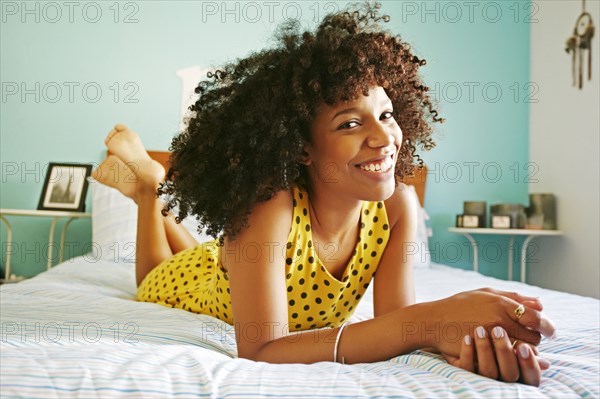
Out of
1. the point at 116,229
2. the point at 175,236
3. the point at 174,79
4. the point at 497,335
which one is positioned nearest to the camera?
the point at 497,335

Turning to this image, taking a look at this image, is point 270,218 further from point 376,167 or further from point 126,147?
point 126,147

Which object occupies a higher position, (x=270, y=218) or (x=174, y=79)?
(x=174, y=79)

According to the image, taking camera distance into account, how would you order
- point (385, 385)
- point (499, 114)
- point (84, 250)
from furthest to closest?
point (499, 114) → point (84, 250) → point (385, 385)

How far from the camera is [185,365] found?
733mm

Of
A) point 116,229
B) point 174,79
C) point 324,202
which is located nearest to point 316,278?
point 324,202

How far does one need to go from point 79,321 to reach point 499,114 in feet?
9.64

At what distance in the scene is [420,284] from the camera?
7.51ft

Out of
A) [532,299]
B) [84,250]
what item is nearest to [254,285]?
[532,299]

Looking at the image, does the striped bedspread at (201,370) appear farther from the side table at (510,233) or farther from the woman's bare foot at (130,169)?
the side table at (510,233)

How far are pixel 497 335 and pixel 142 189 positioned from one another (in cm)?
151

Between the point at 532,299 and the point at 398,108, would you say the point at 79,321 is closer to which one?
the point at 398,108

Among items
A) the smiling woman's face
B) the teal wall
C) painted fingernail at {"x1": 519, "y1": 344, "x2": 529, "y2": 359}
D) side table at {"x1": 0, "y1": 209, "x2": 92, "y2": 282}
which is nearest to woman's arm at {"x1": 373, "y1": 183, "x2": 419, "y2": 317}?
the smiling woman's face

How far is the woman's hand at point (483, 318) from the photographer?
0.85 meters

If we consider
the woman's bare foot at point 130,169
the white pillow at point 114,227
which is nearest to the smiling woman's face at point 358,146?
the woman's bare foot at point 130,169
